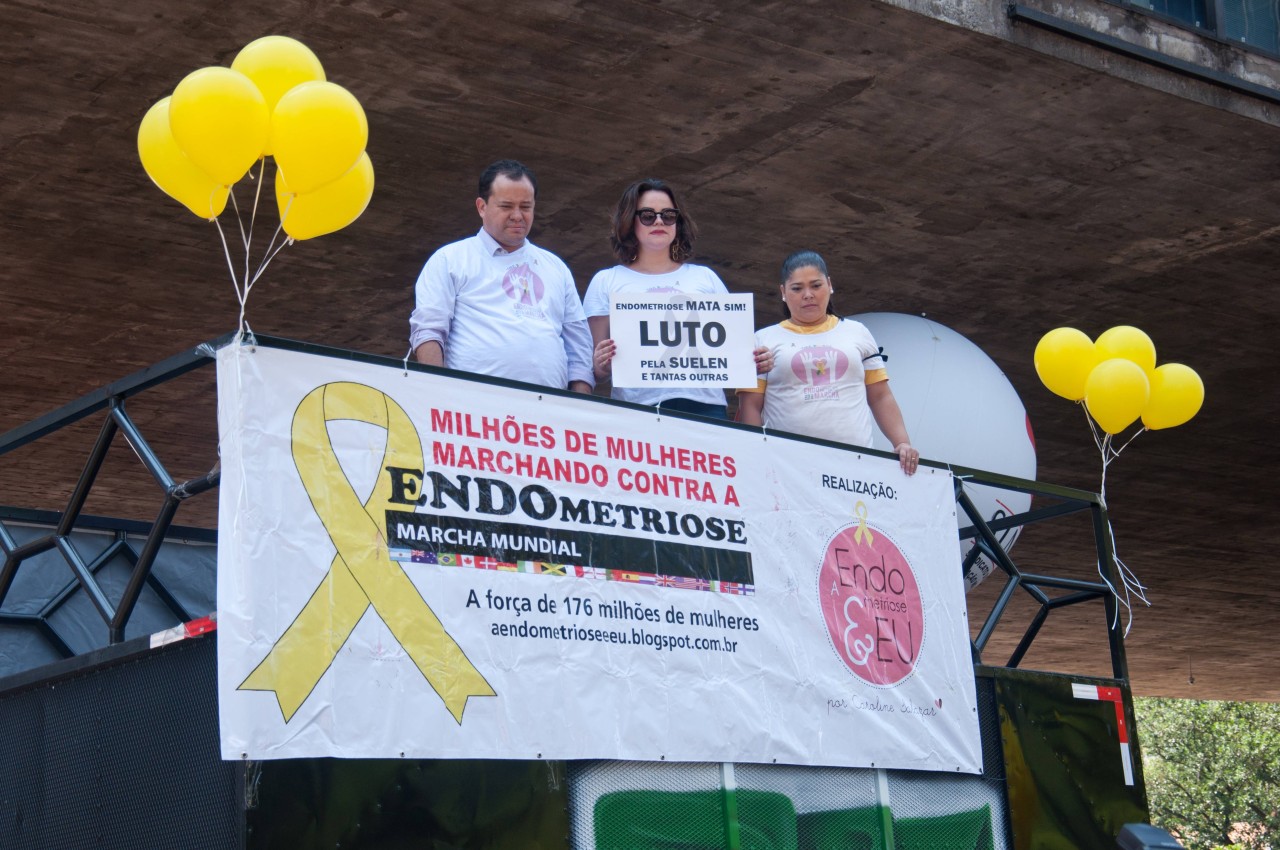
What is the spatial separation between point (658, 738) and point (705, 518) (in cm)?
82

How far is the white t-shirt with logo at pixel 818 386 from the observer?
6156 millimetres

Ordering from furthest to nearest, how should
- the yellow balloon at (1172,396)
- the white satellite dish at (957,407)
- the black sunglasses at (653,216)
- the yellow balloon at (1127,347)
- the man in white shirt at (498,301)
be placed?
the white satellite dish at (957,407), the yellow balloon at (1172,396), the yellow balloon at (1127,347), the black sunglasses at (653,216), the man in white shirt at (498,301)

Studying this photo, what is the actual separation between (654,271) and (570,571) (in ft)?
5.57

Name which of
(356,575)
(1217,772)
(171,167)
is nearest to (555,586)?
(356,575)

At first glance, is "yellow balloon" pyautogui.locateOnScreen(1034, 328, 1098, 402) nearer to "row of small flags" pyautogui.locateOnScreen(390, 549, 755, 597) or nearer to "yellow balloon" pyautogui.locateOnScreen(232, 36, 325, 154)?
"row of small flags" pyautogui.locateOnScreen(390, 549, 755, 597)

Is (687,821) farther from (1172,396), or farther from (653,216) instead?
(1172,396)

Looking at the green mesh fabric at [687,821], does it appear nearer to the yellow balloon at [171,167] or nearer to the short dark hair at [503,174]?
the short dark hair at [503,174]

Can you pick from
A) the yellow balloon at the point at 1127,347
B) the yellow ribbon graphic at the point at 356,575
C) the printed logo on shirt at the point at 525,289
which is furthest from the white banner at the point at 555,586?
the yellow balloon at the point at 1127,347

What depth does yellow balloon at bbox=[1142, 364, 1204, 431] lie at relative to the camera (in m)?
7.82

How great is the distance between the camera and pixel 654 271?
19.7ft

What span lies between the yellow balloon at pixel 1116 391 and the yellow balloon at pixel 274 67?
4458 millimetres

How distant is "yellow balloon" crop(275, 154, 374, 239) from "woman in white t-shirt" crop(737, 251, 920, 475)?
1815mm

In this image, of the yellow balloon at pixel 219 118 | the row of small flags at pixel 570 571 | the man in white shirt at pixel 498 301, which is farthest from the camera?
the man in white shirt at pixel 498 301

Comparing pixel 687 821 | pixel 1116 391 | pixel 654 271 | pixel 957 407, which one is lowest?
pixel 687 821
